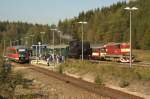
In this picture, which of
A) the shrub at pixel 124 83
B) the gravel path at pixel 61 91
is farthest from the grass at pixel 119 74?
the gravel path at pixel 61 91

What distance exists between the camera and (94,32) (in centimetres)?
16925

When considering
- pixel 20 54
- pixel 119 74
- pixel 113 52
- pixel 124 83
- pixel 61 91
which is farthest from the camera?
pixel 20 54

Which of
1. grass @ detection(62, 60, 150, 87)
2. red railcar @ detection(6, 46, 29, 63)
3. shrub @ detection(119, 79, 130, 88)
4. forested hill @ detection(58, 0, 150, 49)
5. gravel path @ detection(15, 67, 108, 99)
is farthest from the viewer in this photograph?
forested hill @ detection(58, 0, 150, 49)

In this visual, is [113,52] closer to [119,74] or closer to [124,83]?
[119,74]

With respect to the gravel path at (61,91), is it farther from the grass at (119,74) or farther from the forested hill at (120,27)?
the forested hill at (120,27)

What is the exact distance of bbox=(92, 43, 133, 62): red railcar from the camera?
73438 mm

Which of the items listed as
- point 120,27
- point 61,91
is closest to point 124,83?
point 61,91

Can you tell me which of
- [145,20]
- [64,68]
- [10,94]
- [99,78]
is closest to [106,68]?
[99,78]

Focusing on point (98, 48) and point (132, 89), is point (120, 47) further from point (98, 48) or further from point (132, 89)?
point (132, 89)

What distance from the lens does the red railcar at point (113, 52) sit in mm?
73438

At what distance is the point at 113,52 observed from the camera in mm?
76875

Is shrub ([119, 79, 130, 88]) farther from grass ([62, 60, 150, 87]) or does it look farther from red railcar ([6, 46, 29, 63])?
red railcar ([6, 46, 29, 63])

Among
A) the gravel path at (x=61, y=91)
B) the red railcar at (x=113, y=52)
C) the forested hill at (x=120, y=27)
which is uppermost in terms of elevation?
the forested hill at (x=120, y=27)

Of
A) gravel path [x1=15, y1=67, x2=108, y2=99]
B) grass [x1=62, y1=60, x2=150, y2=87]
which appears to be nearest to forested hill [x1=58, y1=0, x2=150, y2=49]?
grass [x1=62, y1=60, x2=150, y2=87]
